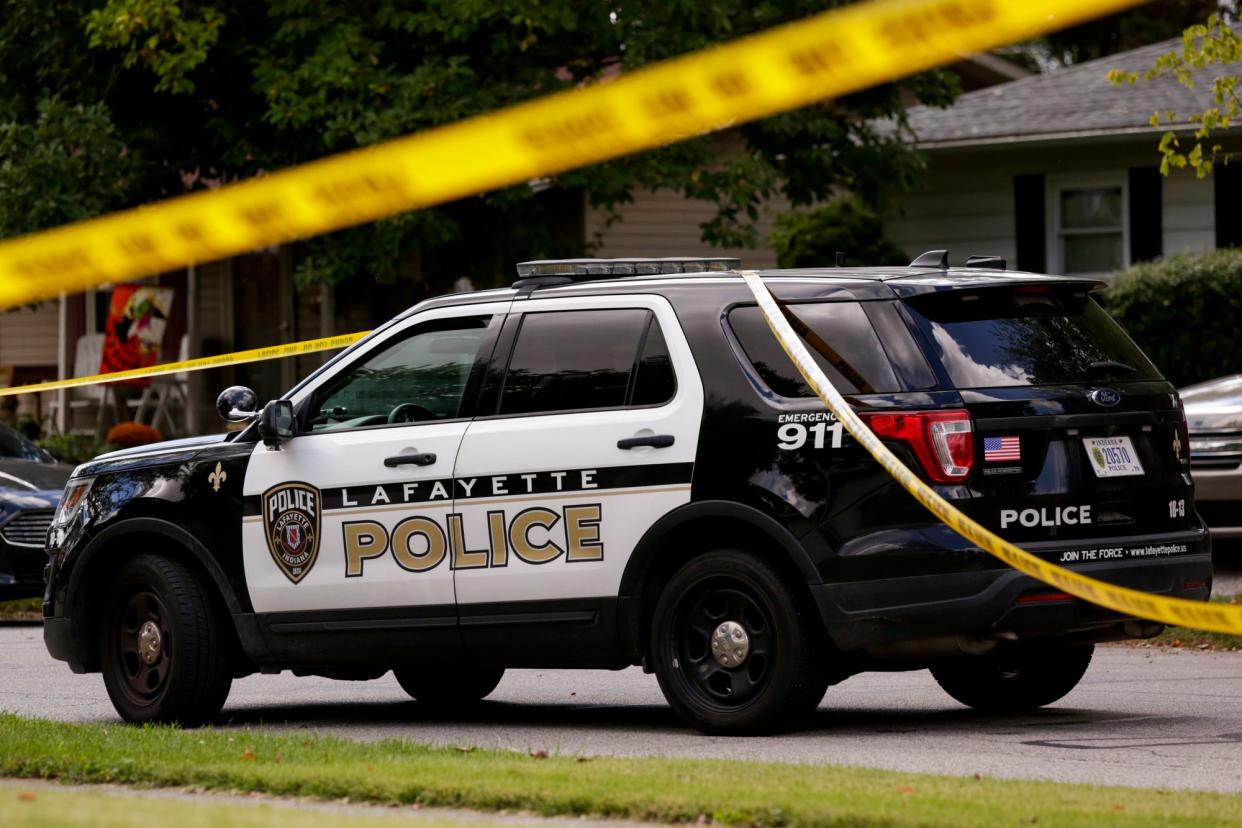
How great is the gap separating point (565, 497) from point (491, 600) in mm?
599

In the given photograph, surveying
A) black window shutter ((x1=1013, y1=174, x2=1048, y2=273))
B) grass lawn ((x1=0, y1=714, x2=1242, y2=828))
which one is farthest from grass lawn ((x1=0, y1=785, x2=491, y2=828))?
black window shutter ((x1=1013, y1=174, x2=1048, y2=273))

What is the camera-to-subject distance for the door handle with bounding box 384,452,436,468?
9523 millimetres

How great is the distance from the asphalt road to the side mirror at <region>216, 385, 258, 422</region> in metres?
1.45

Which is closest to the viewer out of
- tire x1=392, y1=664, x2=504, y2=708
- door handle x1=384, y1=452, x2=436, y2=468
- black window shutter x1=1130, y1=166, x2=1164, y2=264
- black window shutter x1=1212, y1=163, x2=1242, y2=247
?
door handle x1=384, y1=452, x2=436, y2=468

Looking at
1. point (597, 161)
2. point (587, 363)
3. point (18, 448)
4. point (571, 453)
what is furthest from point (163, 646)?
point (597, 161)

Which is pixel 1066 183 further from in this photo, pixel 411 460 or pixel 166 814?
pixel 166 814

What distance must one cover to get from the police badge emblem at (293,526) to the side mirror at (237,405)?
1.46ft

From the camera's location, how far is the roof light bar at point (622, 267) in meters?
9.91

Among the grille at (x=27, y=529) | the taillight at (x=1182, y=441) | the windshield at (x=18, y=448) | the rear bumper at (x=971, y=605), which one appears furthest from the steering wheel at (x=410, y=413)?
the windshield at (x=18, y=448)

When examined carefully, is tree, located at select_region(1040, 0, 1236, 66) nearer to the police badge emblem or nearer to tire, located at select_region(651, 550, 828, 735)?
the police badge emblem

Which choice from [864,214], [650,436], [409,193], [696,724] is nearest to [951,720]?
[696,724]

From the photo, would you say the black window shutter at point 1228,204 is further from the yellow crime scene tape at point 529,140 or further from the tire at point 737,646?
the tire at point 737,646

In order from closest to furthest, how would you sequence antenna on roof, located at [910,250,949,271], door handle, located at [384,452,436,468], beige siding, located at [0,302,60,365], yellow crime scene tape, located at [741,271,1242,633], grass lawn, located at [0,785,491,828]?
grass lawn, located at [0,785,491,828] → yellow crime scene tape, located at [741,271,1242,633] → antenna on roof, located at [910,250,949,271] → door handle, located at [384,452,436,468] → beige siding, located at [0,302,60,365]

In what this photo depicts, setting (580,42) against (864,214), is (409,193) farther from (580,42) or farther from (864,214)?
(864,214)
